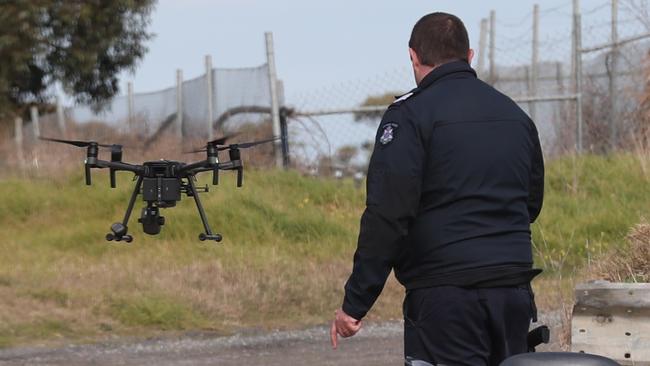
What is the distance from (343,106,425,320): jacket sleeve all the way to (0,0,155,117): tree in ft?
50.2

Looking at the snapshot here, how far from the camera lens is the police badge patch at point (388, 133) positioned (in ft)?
14.0

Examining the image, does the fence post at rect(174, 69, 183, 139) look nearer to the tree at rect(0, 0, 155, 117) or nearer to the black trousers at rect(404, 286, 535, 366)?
the tree at rect(0, 0, 155, 117)

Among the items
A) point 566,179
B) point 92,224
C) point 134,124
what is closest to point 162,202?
point 92,224

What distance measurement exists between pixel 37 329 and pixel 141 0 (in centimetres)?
1013

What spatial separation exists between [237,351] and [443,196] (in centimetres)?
589

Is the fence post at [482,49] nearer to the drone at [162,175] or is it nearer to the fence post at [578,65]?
the fence post at [578,65]

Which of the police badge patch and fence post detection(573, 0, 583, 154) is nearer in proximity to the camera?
the police badge patch

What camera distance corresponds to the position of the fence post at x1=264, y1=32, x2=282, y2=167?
15.6 meters

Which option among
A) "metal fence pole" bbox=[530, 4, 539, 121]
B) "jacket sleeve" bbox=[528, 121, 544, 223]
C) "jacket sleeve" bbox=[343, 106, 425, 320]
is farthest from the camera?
"metal fence pole" bbox=[530, 4, 539, 121]

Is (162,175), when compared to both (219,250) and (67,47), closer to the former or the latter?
(219,250)

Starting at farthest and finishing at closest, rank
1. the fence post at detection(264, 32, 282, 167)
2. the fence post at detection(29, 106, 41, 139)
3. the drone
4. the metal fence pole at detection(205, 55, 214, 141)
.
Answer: the fence post at detection(29, 106, 41, 139), the metal fence pole at detection(205, 55, 214, 141), the fence post at detection(264, 32, 282, 167), the drone

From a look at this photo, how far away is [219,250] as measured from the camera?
13.0 metres

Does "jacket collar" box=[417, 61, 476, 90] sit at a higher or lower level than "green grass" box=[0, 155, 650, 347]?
higher

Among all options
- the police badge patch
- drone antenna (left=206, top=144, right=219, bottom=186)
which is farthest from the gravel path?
the police badge patch
